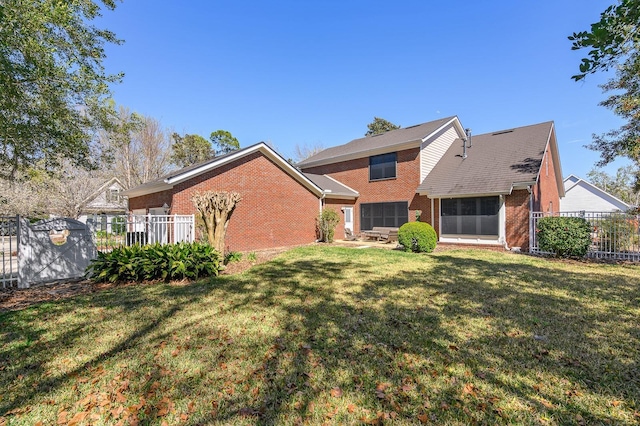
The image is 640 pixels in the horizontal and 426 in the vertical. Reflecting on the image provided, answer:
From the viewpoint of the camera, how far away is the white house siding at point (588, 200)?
2731cm

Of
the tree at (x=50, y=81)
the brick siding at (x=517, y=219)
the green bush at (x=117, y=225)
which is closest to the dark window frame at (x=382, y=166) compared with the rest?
the brick siding at (x=517, y=219)

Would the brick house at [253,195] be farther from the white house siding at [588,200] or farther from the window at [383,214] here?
the white house siding at [588,200]

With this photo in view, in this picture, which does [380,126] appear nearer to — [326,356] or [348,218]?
[348,218]

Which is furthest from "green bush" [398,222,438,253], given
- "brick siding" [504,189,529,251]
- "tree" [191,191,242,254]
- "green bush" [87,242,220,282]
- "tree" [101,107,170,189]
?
"tree" [101,107,170,189]

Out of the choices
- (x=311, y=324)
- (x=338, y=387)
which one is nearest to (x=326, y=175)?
(x=311, y=324)

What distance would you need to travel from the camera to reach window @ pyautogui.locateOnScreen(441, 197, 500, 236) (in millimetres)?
14844

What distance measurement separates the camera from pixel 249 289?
6953 millimetres

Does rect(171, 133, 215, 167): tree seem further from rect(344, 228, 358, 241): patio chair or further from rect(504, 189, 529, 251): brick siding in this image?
rect(504, 189, 529, 251): brick siding

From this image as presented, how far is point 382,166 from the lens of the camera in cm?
1988

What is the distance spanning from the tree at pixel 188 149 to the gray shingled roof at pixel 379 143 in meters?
15.5

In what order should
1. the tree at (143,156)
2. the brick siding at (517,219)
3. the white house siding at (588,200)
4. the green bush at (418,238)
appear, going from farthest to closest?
the tree at (143,156) → the white house siding at (588,200) → the brick siding at (517,219) → the green bush at (418,238)

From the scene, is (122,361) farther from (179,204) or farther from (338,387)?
(179,204)

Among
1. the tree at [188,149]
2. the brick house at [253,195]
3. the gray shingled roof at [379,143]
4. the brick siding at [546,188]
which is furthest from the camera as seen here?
the tree at [188,149]

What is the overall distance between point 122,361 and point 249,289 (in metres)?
3.39
